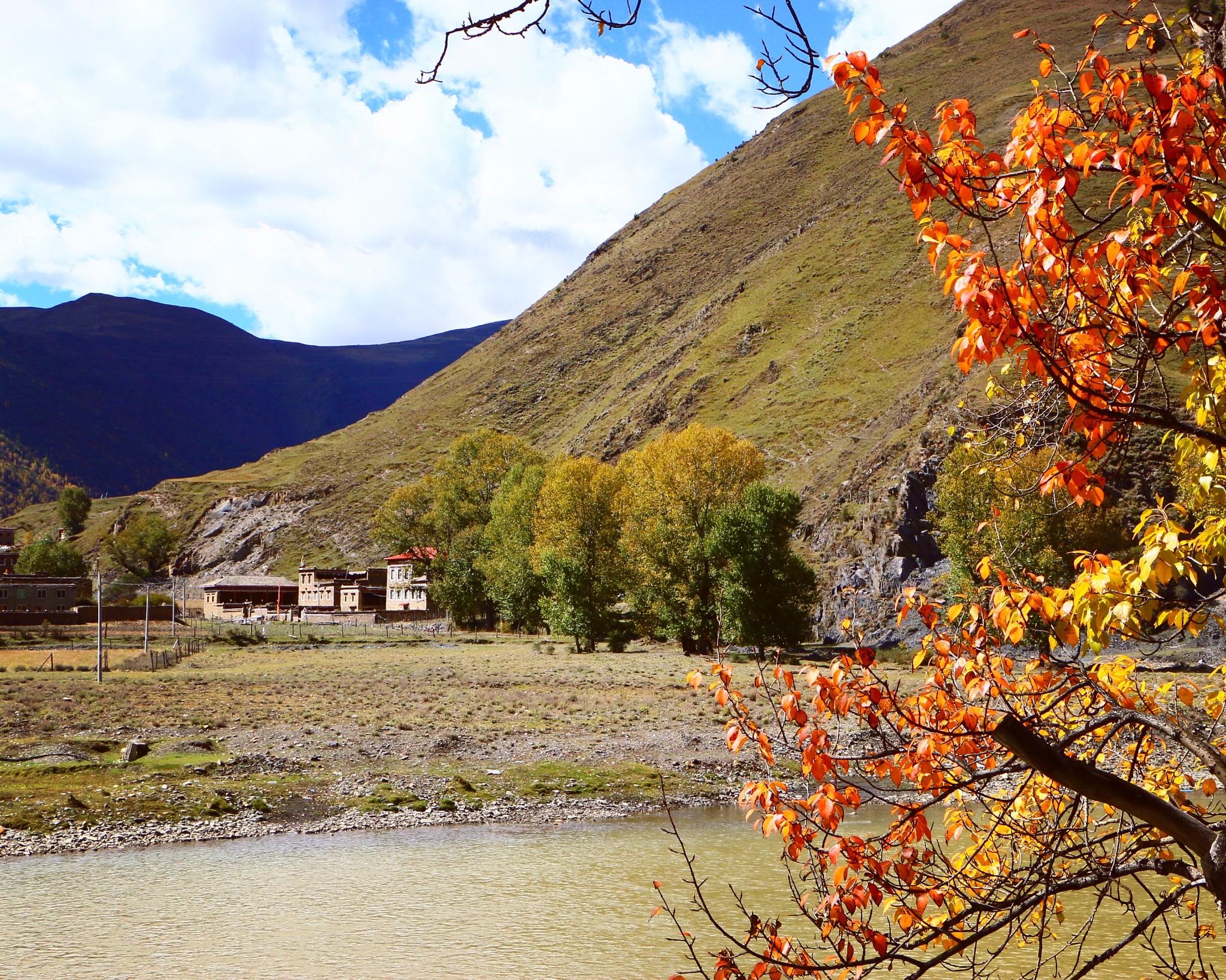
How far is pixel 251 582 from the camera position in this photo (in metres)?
128

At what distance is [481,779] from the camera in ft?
80.6

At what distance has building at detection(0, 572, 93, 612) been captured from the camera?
108125 millimetres

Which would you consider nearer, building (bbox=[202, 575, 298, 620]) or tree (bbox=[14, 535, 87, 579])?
building (bbox=[202, 575, 298, 620])

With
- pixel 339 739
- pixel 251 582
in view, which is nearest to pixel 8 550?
pixel 251 582

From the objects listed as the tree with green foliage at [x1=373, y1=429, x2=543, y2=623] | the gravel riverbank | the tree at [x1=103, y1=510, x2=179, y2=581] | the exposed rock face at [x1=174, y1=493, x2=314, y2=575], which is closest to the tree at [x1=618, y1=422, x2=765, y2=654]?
the tree with green foliage at [x1=373, y1=429, x2=543, y2=623]

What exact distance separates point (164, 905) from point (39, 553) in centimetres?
14945

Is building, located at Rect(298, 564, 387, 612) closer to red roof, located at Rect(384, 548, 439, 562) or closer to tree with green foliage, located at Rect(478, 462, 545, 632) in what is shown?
red roof, located at Rect(384, 548, 439, 562)

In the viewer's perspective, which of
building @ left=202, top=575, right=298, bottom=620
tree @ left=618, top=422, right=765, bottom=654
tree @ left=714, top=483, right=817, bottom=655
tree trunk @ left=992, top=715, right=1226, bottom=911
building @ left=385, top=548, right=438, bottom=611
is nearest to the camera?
tree trunk @ left=992, top=715, right=1226, bottom=911

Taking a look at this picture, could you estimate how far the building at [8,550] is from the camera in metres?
146

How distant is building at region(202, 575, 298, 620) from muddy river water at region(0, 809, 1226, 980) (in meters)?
101

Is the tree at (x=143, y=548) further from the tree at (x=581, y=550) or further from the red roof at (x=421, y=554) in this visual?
the tree at (x=581, y=550)

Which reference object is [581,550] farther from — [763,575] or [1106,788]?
[1106,788]

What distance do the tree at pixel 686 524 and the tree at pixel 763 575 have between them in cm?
151

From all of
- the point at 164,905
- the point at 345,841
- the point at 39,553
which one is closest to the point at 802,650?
the point at 345,841
